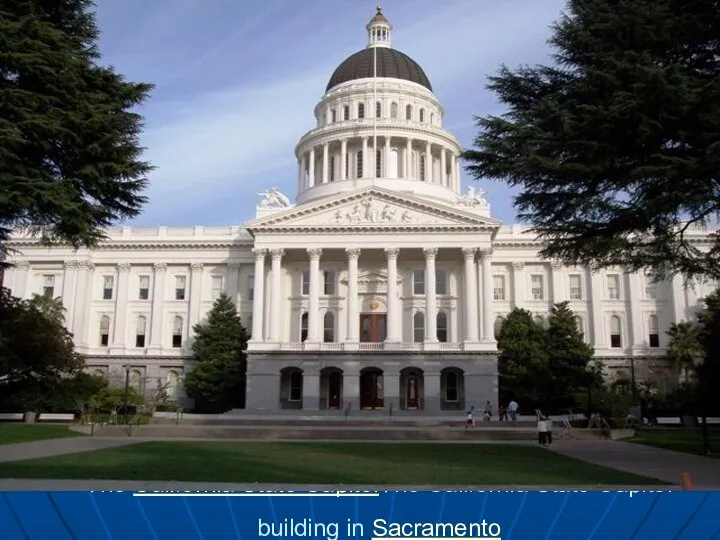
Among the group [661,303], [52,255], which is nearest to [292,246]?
[52,255]

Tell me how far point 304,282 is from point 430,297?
12.0 meters

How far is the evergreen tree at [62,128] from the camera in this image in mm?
20875

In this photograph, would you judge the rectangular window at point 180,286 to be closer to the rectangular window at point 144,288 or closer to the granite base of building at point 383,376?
the rectangular window at point 144,288

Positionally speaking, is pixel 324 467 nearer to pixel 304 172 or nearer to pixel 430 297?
pixel 430 297

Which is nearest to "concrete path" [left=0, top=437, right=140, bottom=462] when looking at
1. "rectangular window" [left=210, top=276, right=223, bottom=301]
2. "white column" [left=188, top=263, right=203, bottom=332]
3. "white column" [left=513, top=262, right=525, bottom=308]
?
"white column" [left=188, top=263, right=203, bottom=332]

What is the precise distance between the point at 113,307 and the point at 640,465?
58.7m

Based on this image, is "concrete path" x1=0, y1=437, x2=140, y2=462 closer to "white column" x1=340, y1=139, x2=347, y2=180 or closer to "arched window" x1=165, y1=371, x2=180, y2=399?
"arched window" x1=165, y1=371, x2=180, y2=399

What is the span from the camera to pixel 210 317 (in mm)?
62750

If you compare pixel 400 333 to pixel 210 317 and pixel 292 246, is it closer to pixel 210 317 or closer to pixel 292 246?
pixel 292 246

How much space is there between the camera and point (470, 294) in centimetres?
5894

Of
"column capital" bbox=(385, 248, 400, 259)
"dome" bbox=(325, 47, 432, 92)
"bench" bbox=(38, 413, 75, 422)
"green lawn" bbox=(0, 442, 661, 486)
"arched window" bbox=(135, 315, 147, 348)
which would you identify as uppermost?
"dome" bbox=(325, 47, 432, 92)

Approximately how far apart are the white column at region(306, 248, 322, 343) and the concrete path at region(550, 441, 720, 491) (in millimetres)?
31314

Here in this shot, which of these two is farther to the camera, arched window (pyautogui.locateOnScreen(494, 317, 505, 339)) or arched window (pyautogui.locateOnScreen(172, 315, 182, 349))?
arched window (pyautogui.locateOnScreen(172, 315, 182, 349))

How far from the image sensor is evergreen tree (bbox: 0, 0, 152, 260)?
20875mm
